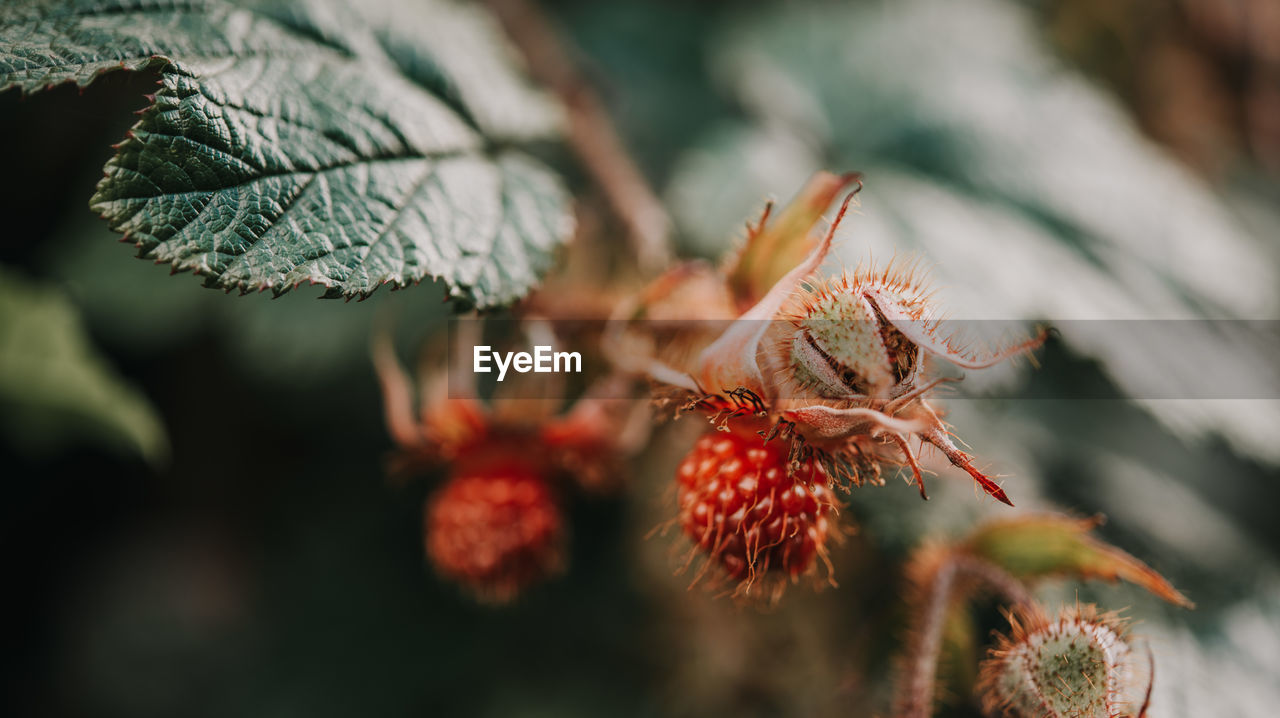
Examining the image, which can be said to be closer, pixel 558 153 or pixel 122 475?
pixel 558 153

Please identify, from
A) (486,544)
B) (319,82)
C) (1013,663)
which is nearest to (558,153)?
(319,82)

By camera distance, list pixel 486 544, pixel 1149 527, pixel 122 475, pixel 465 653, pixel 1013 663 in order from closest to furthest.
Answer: pixel 1013 663
pixel 486 544
pixel 1149 527
pixel 465 653
pixel 122 475

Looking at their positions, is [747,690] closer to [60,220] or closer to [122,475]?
[122,475]

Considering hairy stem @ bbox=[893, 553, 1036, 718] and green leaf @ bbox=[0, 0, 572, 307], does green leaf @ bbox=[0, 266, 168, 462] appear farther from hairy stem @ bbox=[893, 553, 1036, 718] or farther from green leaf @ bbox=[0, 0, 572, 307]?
hairy stem @ bbox=[893, 553, 1036, 718]

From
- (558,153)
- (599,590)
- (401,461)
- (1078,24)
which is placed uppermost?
(1078,24)

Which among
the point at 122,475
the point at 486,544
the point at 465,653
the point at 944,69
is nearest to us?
the point at 486,544

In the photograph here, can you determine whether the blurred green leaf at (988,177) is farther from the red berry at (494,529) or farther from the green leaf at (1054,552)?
the red berry at (494,529)
